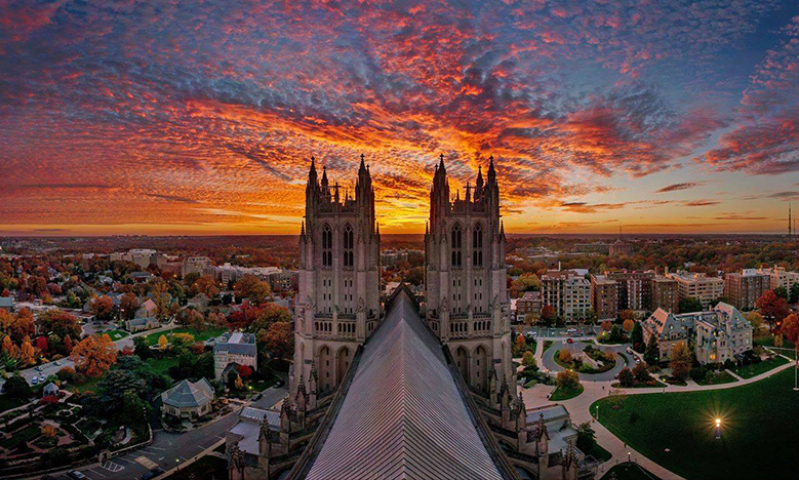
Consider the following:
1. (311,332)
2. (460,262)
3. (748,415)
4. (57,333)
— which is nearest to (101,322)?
(57,333)

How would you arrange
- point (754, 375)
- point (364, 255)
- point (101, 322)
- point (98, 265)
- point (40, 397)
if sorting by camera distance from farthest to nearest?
point (98, 265) → point (101, 322) → point (754, 375) → point (40, 397) → point (364, 255)

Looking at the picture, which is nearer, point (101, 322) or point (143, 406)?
point (143, 406)

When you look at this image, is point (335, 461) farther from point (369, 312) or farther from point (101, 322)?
point (101, 322)

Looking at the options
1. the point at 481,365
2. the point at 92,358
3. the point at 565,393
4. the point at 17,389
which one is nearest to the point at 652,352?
the point at 565,393

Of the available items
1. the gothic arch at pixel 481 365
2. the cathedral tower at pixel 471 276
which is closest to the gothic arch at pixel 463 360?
the cathedral tower at pixel 471 276

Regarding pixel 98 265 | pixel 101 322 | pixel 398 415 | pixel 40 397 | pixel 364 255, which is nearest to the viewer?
pixel 398 415

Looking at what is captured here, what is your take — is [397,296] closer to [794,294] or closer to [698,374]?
[698,374]

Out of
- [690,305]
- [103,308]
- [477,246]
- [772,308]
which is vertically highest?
[477,246]
